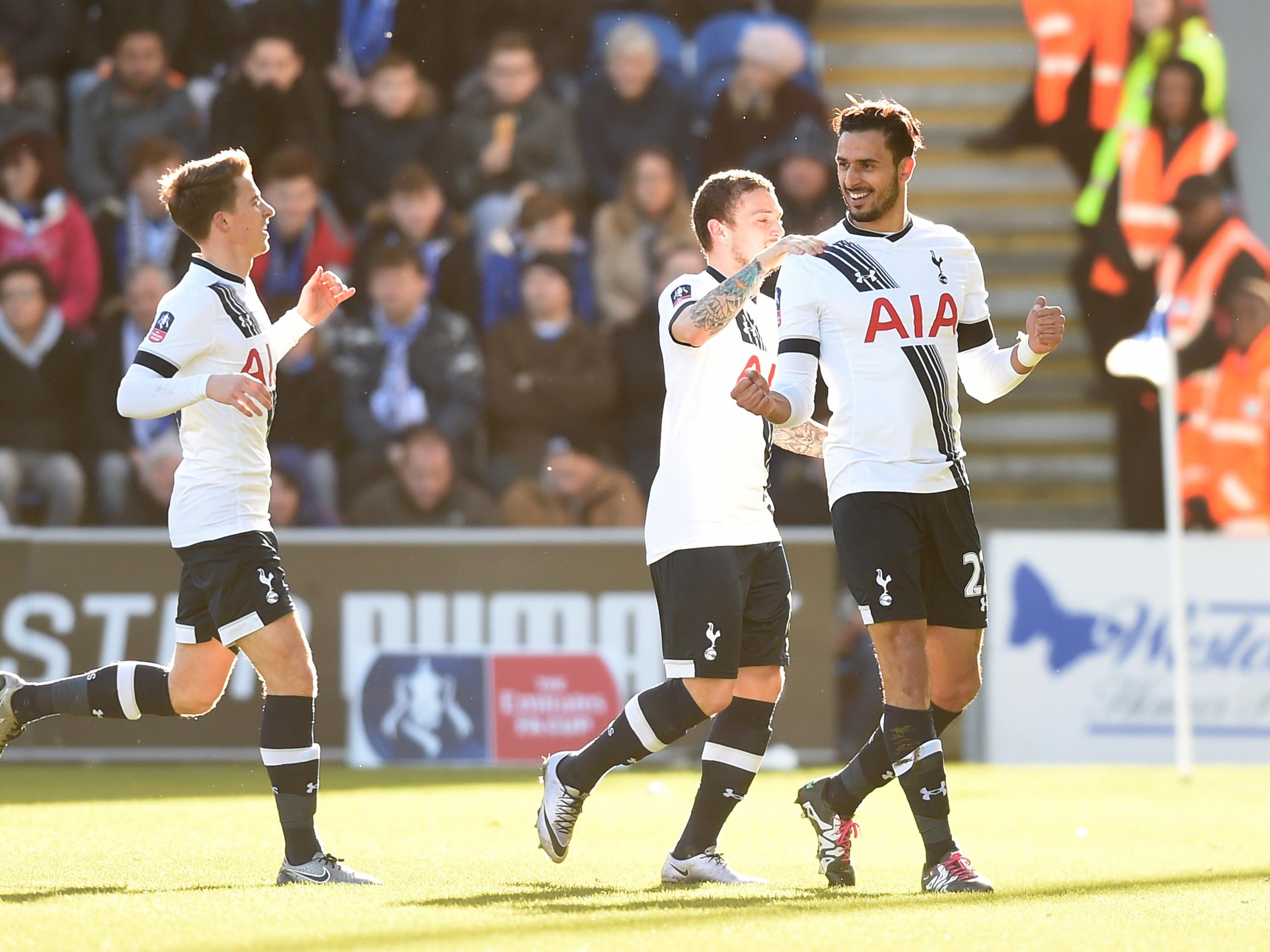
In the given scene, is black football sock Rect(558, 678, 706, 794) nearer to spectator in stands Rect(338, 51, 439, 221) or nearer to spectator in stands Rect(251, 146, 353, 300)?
spectator in stands Rect(251, 146, 353, 300)

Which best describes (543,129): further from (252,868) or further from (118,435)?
(252,868)

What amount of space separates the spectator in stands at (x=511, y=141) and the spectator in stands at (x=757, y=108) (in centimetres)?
103

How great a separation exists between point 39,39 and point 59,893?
9925 mm

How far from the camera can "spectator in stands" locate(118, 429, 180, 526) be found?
11688 millimetres

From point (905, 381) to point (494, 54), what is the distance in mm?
8443

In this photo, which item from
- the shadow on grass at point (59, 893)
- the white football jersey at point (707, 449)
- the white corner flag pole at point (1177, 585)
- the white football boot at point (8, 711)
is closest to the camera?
the shadow on grass at point (59, 893)

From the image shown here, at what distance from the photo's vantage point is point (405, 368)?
39.6ft

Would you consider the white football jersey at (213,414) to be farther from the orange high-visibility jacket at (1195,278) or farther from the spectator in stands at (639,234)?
the orange high-visibility jacket at (1195,278)

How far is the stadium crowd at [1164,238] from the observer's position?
12.4m

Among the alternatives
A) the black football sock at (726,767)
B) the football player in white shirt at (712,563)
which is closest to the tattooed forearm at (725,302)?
the football player in white shirt at (712,563)

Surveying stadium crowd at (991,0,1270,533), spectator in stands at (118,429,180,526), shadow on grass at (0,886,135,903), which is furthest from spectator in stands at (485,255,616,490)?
shadow on grass at (0,886,135,903)

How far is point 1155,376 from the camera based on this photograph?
32.9 feet

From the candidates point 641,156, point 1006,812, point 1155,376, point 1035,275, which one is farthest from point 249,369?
point 1035,275

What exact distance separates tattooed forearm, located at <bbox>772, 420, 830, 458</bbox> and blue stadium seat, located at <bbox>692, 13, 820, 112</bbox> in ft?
25.7
